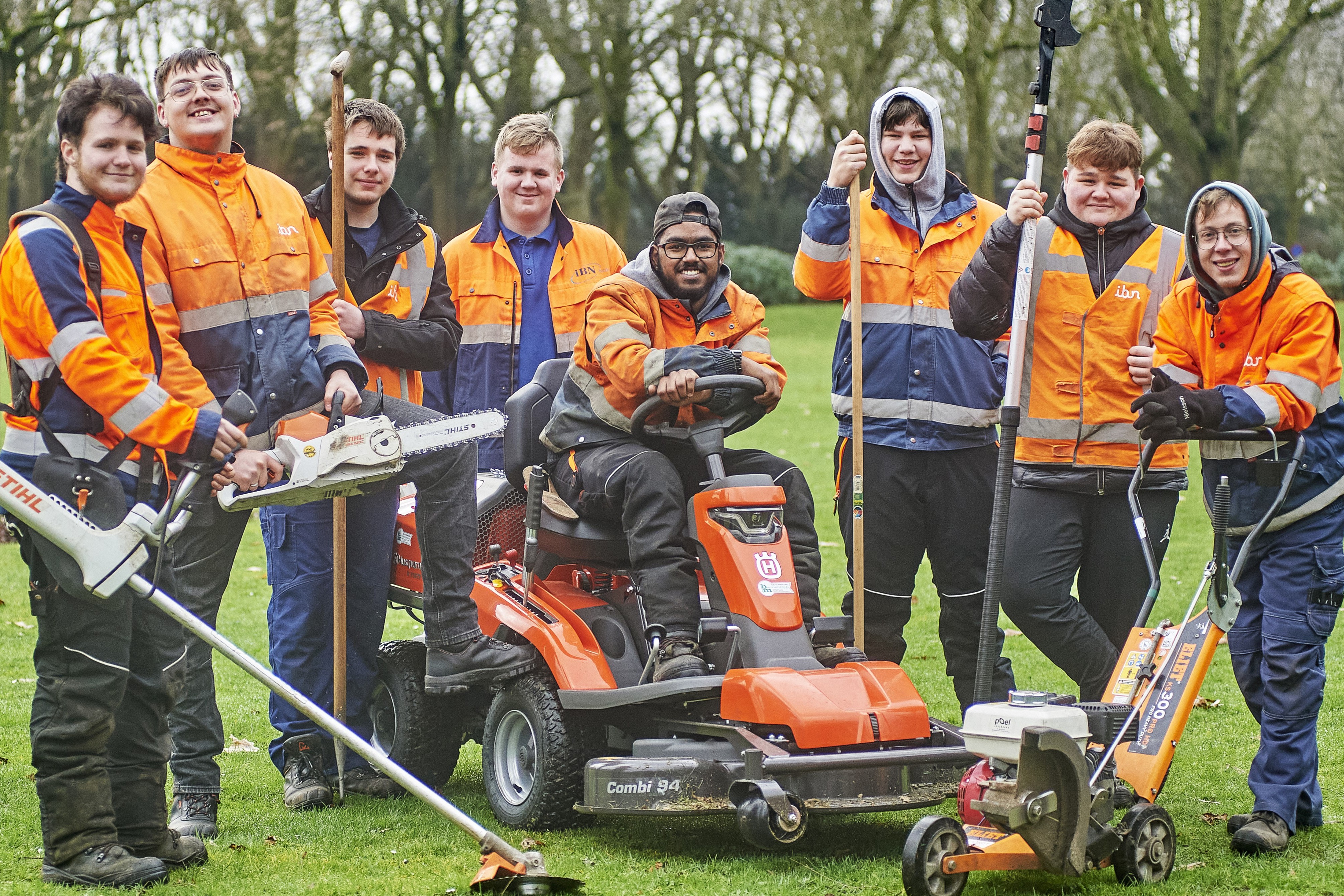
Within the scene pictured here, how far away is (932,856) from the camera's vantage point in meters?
3.80

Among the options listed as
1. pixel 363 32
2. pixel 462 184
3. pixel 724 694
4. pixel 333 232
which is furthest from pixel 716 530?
pixel 462 184

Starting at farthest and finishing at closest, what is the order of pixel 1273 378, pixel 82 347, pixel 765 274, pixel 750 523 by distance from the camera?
pixel 765 274 → pixel 750 523 → pixel 1273 378 → pixel 82 347

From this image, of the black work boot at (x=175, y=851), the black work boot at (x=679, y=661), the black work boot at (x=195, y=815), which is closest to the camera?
the black work boot at (x=175, y=851)

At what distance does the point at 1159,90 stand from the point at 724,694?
57.3 feet

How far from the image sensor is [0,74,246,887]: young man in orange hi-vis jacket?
13.0ft

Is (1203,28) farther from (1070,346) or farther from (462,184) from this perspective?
(462,184)

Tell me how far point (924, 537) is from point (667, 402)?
4.07ft

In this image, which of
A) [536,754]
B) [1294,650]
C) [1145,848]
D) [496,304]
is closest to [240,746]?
[536,754]

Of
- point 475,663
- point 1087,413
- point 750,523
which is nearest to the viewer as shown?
point 750,523

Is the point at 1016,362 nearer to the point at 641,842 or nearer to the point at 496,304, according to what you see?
the point at 641,842

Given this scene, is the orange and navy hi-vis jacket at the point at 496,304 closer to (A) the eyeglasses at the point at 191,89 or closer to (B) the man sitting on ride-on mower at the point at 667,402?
(B) the man sitting on ride-on mower at the point at 667,402

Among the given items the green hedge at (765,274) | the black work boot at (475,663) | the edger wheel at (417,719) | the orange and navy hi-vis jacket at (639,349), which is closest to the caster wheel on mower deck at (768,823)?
the black work boot at (475,663)

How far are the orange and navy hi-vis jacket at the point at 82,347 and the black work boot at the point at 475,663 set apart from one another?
1344mm

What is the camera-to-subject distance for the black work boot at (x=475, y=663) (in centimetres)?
502
